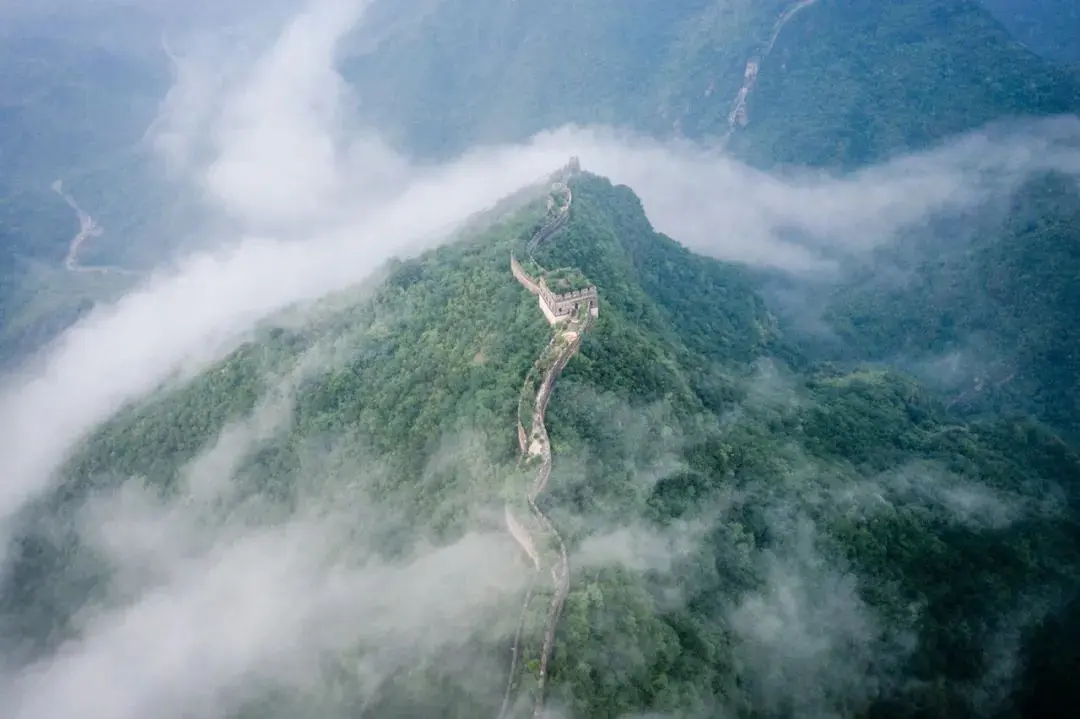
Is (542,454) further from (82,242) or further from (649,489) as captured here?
(82,242)

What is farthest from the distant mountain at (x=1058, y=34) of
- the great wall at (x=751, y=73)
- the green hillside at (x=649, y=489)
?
the green hillside at (x=649, y=489)

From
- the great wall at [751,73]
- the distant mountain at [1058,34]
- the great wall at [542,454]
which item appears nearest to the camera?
the great wall at [542,454]

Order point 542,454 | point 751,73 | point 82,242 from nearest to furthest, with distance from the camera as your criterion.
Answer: point 542,454 → point 751,73 → point 82,242

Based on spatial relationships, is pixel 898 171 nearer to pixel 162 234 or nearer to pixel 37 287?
pixel 162 234

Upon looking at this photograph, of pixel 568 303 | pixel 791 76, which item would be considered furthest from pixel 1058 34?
pixel 568 303

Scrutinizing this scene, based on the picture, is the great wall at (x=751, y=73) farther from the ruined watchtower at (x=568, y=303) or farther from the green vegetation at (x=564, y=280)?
the ruined watchtower at (x=568, y=303)
